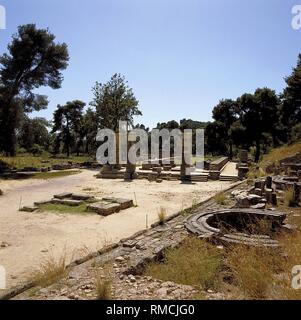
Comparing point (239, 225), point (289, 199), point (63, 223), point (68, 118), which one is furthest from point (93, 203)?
point (68, 118)

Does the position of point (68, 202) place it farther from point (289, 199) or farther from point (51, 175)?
point (51, 175)

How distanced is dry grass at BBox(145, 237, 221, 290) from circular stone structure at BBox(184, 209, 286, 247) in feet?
2.70

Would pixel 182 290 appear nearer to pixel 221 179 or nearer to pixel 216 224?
pixel 216 224

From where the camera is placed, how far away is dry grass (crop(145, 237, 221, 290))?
17.3 ft

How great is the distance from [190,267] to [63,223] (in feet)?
18.4

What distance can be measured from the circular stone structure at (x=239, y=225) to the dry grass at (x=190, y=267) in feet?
2.70

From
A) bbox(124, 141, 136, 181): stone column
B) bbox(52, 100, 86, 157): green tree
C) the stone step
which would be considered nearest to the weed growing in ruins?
the stone step

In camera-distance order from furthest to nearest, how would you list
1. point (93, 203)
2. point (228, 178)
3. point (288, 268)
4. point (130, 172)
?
point (130, 172) → point (228, 178) → point (93, 203) → point (288, 268)

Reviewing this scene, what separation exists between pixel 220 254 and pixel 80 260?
8.67 feet


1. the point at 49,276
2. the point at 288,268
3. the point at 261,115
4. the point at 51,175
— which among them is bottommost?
the point at 49,276

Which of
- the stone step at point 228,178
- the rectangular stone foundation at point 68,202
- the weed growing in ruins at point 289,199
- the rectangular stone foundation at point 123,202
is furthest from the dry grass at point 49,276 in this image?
the stone step at point 228,178

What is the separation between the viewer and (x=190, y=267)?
18.0 ft

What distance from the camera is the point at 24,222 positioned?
1016cm

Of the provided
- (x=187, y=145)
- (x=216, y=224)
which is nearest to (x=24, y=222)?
(x=216, y=224)
